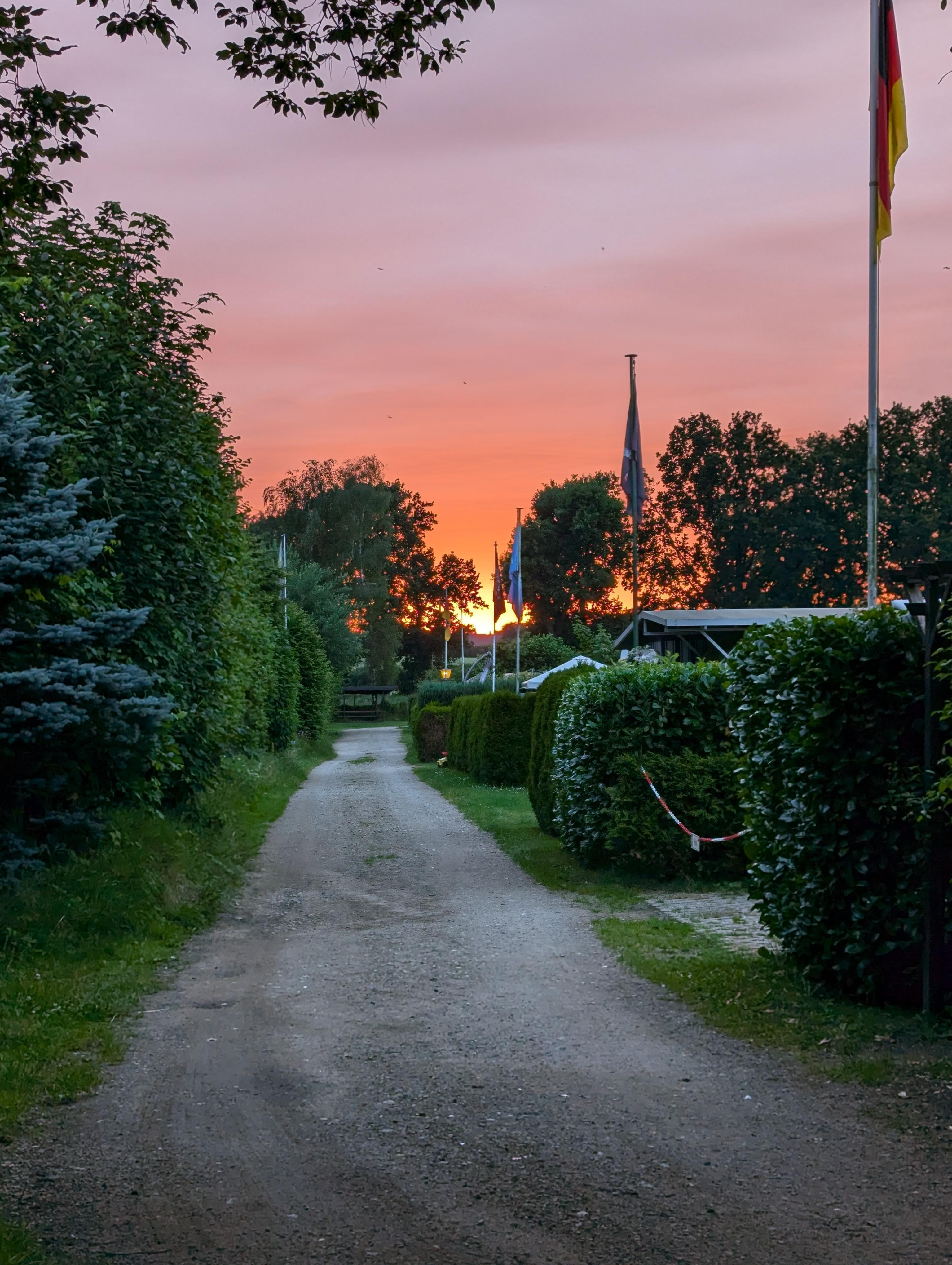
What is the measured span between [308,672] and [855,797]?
140ft

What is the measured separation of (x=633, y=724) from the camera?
536 inches

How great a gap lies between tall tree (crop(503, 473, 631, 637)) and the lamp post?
2992 inches

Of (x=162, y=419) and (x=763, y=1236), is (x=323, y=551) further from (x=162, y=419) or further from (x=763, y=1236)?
(x=763, y=1236)

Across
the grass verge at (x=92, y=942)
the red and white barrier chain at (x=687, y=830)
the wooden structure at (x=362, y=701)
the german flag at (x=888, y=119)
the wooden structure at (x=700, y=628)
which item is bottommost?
the wooden structure at (x=362, y=701)

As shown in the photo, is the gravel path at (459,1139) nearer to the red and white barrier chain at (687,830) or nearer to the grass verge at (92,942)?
the grass verge at (92,942)

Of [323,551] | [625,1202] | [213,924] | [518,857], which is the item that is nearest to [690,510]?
[323,551]

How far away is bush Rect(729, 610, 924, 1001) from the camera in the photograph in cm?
672

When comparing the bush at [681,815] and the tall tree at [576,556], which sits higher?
the tall tree at [576,556]

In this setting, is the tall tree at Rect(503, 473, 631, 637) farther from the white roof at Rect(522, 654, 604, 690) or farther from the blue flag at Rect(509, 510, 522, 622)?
the blue flag at Rect(509, 510, 522, 622)

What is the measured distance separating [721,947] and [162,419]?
25.3 ft

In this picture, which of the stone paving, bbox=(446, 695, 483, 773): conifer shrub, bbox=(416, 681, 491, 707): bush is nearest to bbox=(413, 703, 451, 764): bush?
bbox=(446, 695, 483, 773): conifer shrub

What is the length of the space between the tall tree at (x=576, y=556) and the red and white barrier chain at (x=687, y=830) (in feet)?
228

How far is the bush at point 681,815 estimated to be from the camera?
13.1 metres

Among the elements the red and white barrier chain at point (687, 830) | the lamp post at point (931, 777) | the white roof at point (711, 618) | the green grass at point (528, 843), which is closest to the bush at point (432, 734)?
the white roof at point (711, 618)
